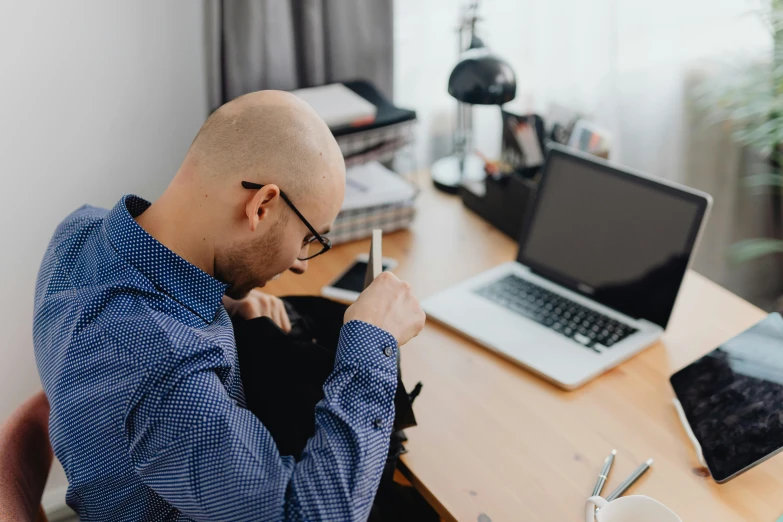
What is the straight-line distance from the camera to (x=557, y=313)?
131 cm

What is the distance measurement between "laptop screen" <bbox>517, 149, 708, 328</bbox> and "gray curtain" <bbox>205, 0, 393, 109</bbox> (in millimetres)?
617

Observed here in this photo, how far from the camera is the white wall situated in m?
1.37

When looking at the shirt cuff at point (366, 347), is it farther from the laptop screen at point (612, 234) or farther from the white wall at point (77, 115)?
the white wall at point (77, 115)

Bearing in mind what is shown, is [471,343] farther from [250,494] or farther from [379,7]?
[379,7]

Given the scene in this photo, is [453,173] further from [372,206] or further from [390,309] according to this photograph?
[390,309]

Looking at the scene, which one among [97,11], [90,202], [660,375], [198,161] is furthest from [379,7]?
[660,375]

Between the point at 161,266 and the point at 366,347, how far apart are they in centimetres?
29

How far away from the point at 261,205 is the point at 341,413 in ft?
0.95

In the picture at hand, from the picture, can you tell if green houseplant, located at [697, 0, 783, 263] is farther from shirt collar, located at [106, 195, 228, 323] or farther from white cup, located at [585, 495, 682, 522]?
shirt collar, located at [106, 195, 228, 323]

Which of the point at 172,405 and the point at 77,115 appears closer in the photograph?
the point at 172,405

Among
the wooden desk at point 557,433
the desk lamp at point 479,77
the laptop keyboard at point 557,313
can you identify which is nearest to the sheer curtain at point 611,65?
the desk lamp at point 479,77

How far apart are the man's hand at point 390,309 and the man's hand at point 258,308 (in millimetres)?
207

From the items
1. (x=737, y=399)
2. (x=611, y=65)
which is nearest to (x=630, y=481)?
(x=737, y=399)

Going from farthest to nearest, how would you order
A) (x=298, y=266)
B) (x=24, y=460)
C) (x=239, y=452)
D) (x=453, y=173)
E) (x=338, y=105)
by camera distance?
(x=453, y=173), (x=338, y=105), (x=298, y=266), (x=24, y=460), (x=239, y=452)
